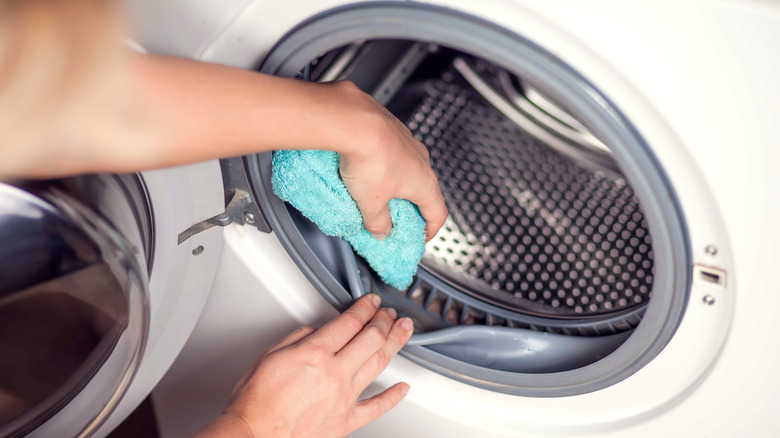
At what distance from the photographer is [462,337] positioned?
0.66 m

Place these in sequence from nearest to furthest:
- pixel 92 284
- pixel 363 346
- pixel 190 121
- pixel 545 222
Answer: pixel 190 121
pixel 92 284
pixel 363 346
pixel 545 222

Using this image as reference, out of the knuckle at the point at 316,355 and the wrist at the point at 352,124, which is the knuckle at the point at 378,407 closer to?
the knuckle at the point at 316,355

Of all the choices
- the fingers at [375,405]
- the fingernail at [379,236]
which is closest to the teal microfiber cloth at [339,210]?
the fingernail at [379,236]

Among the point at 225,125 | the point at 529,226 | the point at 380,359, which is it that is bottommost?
the point at 380,359

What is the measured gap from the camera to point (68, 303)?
537mm

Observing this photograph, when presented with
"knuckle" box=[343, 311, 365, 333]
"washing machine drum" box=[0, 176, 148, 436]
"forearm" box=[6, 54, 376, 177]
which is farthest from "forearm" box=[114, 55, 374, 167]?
"knuckle" box=[343, 311, 365, 333]

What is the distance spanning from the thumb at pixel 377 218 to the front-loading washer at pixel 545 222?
79mm

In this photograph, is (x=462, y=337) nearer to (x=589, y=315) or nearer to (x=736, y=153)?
(x=589, y=315)

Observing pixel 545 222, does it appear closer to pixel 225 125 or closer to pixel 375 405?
pixel 375 405

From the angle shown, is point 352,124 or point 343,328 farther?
point 343,328

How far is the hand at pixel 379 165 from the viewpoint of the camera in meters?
0.49

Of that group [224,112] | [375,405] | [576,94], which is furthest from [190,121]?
[375,405]

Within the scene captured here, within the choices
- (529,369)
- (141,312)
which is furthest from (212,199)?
(529,369)

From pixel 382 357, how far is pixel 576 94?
34 centimetres
